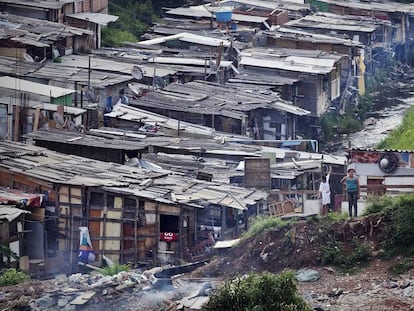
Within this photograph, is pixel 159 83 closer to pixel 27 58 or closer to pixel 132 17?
pixel 27 58

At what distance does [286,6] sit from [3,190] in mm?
24497

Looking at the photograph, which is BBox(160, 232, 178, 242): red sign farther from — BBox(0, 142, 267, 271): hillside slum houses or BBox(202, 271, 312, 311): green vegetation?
BBox(202, 271, 312, 311): green vegetation

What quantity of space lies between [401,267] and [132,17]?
26.1 meters

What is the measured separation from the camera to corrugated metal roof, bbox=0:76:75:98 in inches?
1058

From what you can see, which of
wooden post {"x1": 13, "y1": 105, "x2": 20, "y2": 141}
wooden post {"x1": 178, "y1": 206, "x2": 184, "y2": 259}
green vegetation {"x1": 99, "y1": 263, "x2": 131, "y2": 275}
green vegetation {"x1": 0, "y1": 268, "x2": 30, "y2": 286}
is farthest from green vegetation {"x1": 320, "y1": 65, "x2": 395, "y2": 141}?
green vegetation {"x1": 0, "y1": 268, "x2": 30, "y2": 286}

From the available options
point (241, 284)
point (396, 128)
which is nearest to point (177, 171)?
point (241, 284)

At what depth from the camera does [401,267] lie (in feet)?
51.5

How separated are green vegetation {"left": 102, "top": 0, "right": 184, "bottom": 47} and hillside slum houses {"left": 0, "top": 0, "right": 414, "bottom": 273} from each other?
0.72 meters

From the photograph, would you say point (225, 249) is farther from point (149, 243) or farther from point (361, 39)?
point (361, 39)

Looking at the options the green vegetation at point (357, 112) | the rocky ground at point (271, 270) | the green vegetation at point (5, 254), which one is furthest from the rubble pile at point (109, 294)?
the green vegetation at point (357, 112)

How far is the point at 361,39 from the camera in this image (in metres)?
40.2

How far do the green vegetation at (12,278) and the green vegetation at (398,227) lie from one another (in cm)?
499

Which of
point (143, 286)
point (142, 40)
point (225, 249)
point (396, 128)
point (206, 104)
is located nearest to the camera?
point (143, 286)

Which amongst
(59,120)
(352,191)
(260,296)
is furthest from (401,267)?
(59,120)
